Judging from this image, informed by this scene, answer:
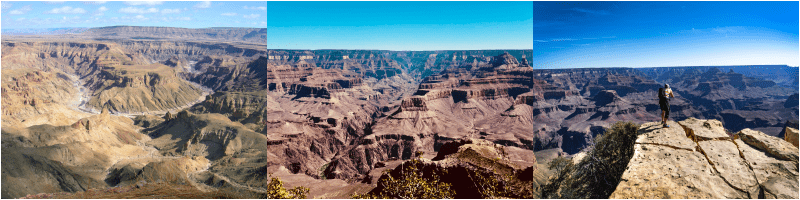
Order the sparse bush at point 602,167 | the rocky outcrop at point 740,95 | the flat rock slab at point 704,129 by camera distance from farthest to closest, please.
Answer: the rocky outcrop at point 740,95 → the sparse bush at point 602,167 → the flat rock slab at point 704,129

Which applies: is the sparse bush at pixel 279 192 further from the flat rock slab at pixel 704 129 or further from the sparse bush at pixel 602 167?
the flat rock slab at pixel 704 129

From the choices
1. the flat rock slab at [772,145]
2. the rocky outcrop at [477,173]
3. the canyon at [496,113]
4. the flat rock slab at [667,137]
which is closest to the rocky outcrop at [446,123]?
the canyon at [496,113]

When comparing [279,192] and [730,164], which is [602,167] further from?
[279,192]

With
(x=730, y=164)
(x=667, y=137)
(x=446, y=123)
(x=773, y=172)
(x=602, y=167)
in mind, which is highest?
(x=667, y=137)

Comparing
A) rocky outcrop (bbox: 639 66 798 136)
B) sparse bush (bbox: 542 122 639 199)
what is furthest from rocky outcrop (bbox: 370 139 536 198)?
rocky outcrop (bbox: 639 66 798 136)

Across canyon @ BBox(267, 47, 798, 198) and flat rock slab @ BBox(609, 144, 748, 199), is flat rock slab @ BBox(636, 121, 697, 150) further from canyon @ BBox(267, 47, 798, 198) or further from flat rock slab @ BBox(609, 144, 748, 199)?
canyon @ BBox(267, 47, 798, 198)

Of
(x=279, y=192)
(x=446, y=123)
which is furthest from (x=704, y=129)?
(x=446, y=123)

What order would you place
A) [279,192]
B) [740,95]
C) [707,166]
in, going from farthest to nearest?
[740,95], [279,192], [707,166]
